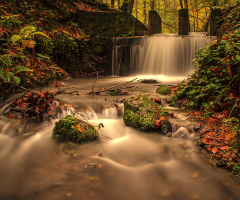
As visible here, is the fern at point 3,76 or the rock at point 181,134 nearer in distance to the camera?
the rock at point 181,134

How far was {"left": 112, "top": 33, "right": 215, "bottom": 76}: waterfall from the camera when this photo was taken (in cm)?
1256

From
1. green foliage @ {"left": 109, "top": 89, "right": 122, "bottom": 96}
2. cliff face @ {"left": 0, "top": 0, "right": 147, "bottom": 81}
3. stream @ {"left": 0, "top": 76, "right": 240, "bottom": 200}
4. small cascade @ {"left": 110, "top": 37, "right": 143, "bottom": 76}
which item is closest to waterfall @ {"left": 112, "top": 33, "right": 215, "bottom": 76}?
small cascade @ {"left": 110, "top": 37, "right": 143, "bottom": 76}

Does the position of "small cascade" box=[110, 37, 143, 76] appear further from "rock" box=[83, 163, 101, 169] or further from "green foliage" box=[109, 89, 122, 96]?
"rock" box=[83, 163, 101, 169]

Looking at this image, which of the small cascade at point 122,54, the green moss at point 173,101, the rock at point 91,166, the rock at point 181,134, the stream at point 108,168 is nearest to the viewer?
the stream at point 108,168

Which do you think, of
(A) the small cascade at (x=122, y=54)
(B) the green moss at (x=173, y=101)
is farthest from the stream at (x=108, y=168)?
(A) the small cascade at (x=122, y=54)

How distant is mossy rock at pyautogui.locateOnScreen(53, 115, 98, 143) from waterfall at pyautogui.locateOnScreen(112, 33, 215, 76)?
9650 millimetres

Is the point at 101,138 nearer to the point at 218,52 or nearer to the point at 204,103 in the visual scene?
the point at 204,103

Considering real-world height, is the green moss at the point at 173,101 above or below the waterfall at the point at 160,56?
below

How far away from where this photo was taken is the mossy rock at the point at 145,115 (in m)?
4.26

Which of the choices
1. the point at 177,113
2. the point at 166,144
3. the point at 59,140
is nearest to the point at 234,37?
the point at 177,113

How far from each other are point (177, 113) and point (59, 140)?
2.84 metres

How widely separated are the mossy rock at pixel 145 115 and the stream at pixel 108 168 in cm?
17

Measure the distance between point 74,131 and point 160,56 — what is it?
409 inches

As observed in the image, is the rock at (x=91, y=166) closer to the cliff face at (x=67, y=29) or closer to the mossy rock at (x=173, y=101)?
the mossy rock at (x=173, y=101)
